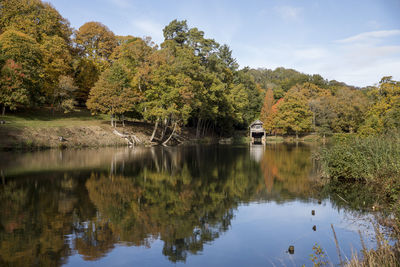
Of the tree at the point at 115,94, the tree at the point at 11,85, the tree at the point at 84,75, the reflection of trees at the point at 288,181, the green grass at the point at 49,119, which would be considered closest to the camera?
the reflection of trees at the point at 288,181

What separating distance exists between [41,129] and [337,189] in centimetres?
3105

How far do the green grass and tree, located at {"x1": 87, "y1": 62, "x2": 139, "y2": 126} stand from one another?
3235mm

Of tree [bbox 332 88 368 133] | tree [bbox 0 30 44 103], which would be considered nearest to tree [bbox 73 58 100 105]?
tree [bbox 0 30 44 103]

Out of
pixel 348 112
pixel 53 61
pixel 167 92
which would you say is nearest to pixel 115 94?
pixel 167 92

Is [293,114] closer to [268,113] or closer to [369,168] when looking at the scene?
[268,113]

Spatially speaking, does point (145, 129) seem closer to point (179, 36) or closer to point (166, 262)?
point (179, 36)

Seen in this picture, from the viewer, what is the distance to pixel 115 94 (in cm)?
4231

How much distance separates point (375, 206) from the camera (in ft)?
37.2

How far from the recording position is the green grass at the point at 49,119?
37169mm

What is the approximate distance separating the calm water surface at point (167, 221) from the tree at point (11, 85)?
2377 cm

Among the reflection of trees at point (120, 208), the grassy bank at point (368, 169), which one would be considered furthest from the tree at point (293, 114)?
the grassy bank at point (368, 169)

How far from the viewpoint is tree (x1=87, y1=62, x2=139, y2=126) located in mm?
41812

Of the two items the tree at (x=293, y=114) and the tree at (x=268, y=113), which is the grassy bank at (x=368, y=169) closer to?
the tree at (x=293, y=114)

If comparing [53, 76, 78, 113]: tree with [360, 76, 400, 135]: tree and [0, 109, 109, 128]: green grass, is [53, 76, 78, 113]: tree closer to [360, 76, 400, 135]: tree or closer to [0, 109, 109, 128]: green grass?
[0, 109, 109, 128]: green grass
